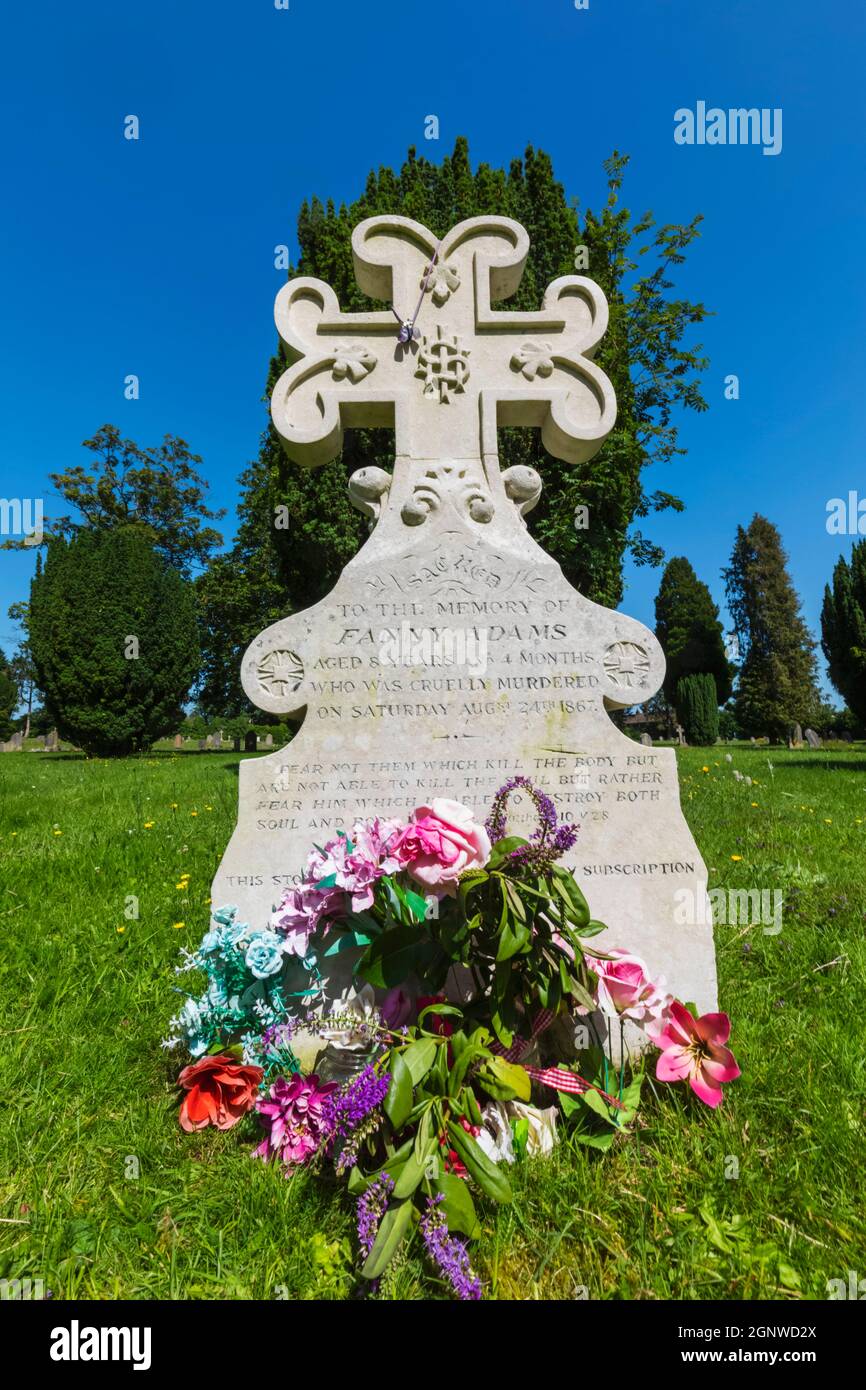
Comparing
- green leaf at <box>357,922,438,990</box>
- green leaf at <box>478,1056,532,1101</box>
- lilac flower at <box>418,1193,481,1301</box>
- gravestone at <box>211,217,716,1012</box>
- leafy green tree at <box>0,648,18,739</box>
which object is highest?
leafy green tree at <box>0,648,18,739</box>

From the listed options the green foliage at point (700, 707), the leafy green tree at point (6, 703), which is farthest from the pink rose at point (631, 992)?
the leafy green tree at point (6, 703)

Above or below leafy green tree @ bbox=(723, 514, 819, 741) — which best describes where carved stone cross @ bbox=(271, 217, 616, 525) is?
below

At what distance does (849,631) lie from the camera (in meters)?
18.2

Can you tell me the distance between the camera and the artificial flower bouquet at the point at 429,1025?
1696 mm

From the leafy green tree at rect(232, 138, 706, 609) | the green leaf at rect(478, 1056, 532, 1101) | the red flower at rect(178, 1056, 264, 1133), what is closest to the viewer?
the green leaf at rect(478, 1056, 532, 1101)

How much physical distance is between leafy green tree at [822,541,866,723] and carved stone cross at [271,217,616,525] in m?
13.0

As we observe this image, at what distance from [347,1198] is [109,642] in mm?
17251

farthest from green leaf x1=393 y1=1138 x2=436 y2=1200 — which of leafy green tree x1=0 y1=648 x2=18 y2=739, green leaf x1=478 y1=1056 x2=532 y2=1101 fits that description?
leafy green tree x1=0 y1=648 x2=18 y2=739

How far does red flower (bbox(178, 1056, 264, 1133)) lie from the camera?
2.16 meters

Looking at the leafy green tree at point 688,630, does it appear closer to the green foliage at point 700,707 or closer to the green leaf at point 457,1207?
the green foliage at point 700,707

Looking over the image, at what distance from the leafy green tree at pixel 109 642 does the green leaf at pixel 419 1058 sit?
16434 millimetres

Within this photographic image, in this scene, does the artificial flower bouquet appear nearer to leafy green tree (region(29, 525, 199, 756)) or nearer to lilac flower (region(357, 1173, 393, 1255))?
lilac flower (region(357, 1173, 393, 1255))

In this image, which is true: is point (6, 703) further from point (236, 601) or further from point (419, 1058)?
point (419, 1058)
